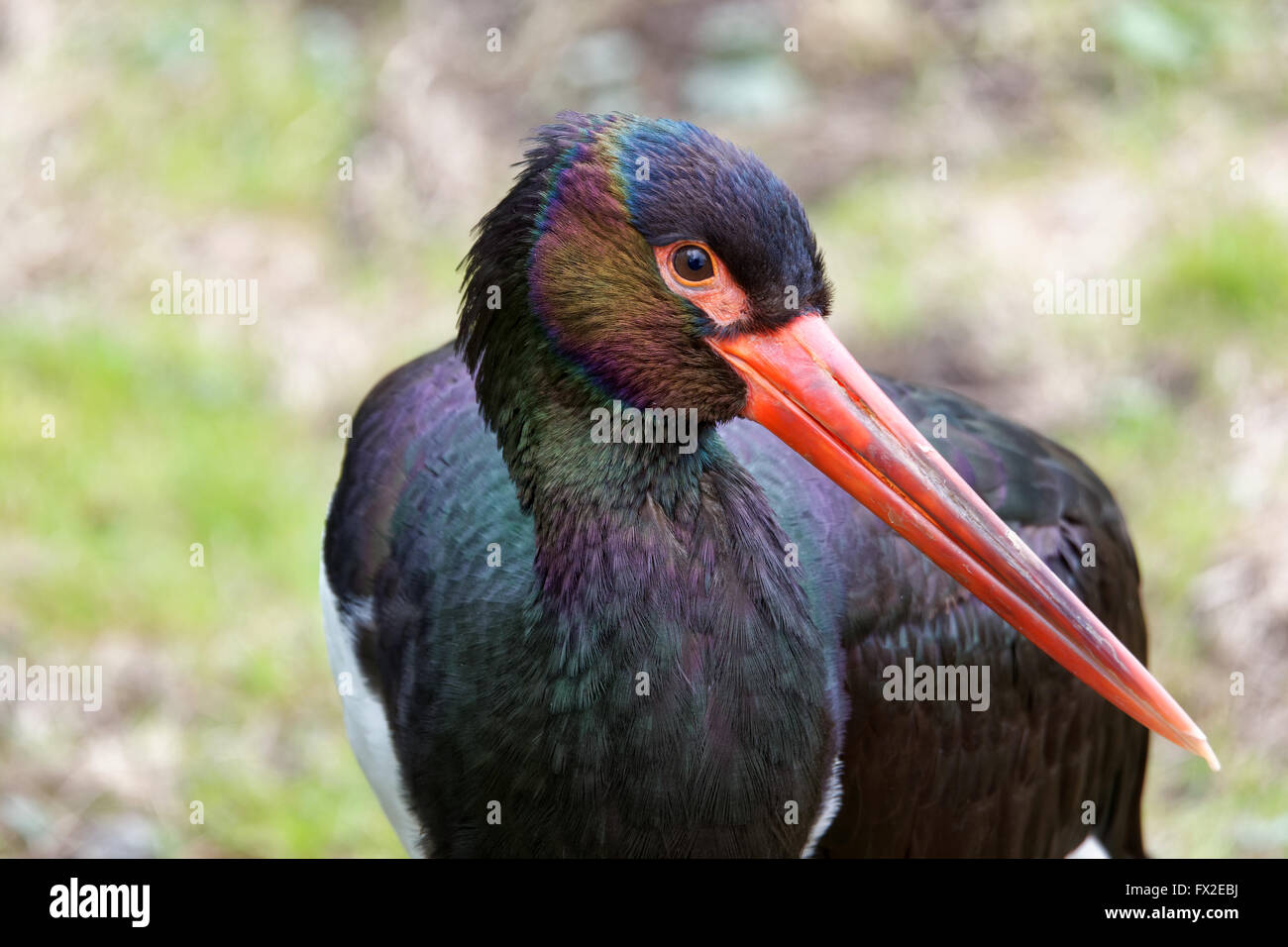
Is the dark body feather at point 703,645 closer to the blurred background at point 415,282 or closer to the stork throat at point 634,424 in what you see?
the stork throat at point 634,424

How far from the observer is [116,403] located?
22.9 feet

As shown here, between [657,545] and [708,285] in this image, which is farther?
[657,545]

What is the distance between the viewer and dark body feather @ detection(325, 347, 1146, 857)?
11.0ft

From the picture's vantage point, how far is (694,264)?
3.23 metres

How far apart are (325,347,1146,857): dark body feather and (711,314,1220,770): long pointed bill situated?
10.1 inches

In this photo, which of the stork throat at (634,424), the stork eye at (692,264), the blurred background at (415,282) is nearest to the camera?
the stork eye at (692,264)

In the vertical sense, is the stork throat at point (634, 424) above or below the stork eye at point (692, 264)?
below

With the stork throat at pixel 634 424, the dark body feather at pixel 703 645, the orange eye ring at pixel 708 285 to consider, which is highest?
the orange eye ring at pixel 708 285

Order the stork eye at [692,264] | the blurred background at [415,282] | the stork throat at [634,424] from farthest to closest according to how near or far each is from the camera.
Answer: the blurred background at [415,282] < the stork throat at [634,424] < the stork eye at [692,264]

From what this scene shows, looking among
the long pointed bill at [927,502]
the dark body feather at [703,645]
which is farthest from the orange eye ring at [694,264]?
the dark body feather at [703,645]

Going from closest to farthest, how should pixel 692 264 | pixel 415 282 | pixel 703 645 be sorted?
1. pixel 692 264
2. pixel 703 645
3. pixel 415 282

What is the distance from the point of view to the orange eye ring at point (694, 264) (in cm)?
321

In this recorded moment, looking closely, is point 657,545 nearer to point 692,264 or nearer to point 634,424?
point 634,424

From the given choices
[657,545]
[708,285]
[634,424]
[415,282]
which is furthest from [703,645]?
[415,282]
